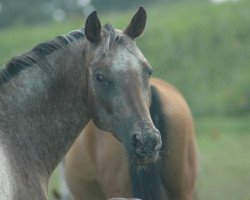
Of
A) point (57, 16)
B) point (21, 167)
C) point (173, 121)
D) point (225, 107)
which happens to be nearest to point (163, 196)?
point (173, 121)

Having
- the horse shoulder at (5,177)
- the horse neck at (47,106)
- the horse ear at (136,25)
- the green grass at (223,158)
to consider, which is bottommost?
the green grass at (223,158)

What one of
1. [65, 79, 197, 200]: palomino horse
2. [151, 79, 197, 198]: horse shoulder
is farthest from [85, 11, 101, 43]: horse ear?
[151, 79, 197, 198]: horse shoulder

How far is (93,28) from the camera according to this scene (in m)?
5.95

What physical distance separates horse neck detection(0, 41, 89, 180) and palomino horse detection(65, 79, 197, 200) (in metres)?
1.22

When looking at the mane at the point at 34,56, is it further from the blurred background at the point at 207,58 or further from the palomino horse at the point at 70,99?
the blurred background at the point at 207,58

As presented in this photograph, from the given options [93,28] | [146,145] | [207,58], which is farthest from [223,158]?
[146,145]

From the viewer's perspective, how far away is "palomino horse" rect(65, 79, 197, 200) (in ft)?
24.0

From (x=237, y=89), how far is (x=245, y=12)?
339cm

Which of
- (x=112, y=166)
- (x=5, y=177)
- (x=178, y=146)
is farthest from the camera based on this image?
(x=112, y=166)

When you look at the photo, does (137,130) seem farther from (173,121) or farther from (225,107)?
(225,107)

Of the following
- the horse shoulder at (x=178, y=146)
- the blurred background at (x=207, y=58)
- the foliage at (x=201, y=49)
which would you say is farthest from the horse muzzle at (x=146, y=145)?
the foliage at (x=201, y=49)

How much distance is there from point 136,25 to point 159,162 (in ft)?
4.72

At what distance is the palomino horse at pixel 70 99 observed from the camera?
573 cm

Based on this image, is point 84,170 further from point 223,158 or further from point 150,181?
point 223,158
